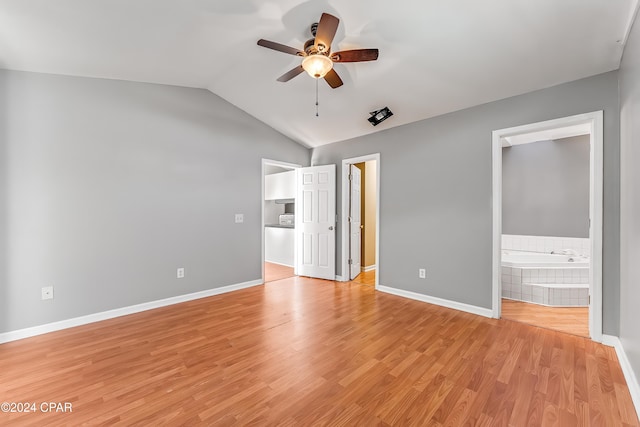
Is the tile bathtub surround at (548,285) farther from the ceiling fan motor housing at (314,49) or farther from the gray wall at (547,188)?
the ceiling fan motor housing at (314,49)

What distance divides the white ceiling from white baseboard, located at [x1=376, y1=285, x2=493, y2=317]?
2.46m

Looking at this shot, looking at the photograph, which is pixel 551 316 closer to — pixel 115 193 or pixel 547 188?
pixel 547 188

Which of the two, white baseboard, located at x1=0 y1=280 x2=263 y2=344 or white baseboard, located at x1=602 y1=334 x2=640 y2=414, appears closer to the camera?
white baseboard, located at x1=602 y1=334 x2=640 y2=414

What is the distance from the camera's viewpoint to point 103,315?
3127mm

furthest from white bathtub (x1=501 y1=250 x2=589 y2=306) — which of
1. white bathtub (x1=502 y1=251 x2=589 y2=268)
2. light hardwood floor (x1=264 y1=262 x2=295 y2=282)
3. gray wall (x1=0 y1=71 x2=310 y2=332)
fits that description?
gray wall (x1=0 y1=71 x2=310 y2=332)

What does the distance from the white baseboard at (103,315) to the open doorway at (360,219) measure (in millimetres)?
1966

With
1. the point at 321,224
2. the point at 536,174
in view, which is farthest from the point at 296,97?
the point at 536,174

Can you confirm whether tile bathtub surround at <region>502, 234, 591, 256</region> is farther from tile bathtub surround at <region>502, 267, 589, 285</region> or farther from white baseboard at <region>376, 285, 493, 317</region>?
white baseboard at <region>376, 285, 493, 317</region>

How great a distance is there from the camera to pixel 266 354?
7.74 ft

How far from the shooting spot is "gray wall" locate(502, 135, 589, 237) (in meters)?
4.50

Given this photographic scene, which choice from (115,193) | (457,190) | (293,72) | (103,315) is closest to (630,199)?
(457,190)

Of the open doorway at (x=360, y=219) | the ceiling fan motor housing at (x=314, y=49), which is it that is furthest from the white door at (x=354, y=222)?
the ceiling fan motor housing at (x=314, y=49)

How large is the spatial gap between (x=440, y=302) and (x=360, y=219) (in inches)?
86.5

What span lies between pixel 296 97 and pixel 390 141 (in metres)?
1.53
